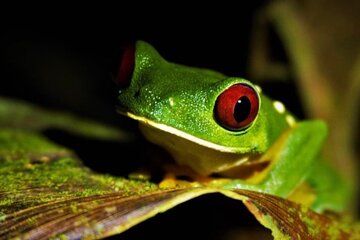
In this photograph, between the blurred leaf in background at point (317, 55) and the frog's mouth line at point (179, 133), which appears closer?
the frog's mouth line at point (179, 133)

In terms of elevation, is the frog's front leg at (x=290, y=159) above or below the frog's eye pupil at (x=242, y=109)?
above

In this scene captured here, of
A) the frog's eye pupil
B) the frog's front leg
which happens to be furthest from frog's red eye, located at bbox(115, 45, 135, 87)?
the frog's front leg

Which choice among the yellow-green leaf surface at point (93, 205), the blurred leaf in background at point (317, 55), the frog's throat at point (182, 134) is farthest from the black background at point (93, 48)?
the yellow-green leaf surface at point (93, 205)

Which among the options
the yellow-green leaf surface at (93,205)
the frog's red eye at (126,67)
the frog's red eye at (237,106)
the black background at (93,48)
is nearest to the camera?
the yellow-green leaf surface at (93,205)

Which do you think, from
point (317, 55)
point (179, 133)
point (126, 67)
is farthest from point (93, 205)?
point (317, 55)

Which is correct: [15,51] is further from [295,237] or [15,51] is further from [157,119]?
[295,237]

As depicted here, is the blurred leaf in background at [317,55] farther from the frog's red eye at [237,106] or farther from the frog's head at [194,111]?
the frog's red eye at [237,106]

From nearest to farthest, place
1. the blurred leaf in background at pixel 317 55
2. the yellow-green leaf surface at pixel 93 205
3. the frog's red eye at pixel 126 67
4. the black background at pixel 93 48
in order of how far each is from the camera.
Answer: the yellow-green leaf surface at pixel 93 205, the frog's red eye at pixel 126 67, the blurred leaf in background at pixel 317 55, the black background at pixel 93 48
